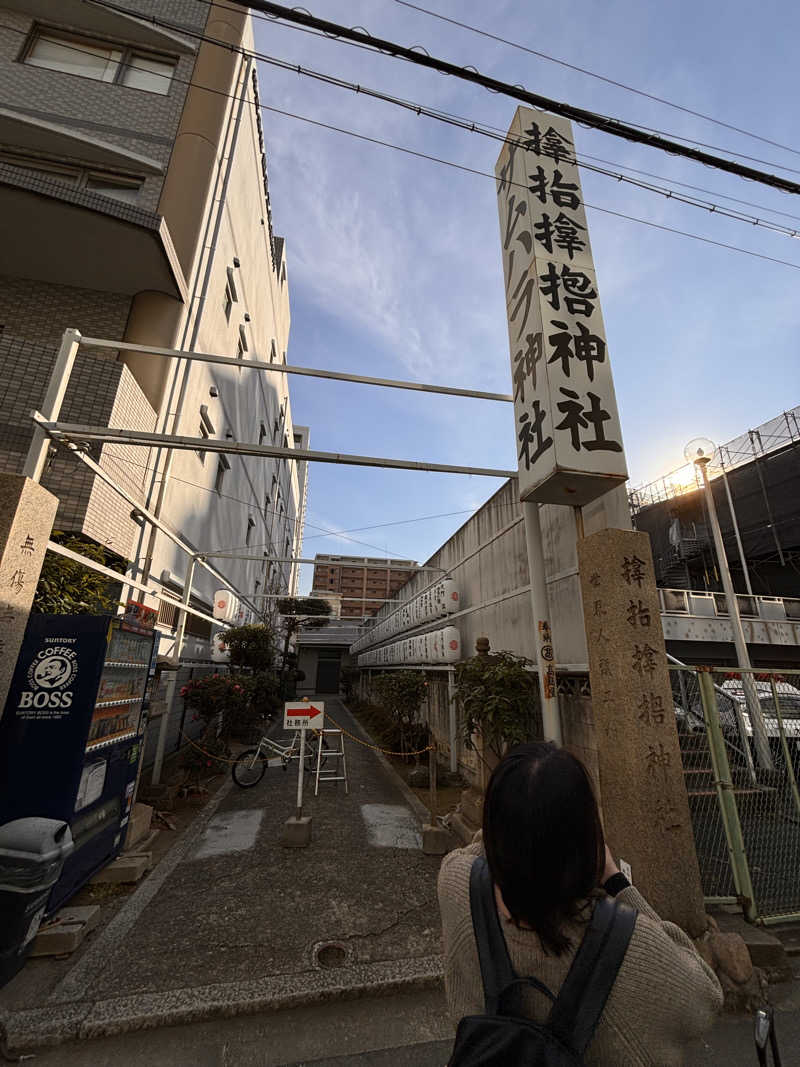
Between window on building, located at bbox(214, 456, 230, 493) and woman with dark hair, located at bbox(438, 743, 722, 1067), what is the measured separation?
14.5 meters

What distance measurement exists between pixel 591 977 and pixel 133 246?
1208cm

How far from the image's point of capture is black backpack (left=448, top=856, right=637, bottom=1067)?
106 centimetres

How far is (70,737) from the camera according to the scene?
15.1 ft

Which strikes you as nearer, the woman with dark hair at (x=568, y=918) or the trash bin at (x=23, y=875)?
the woman with dark hair at (x=568, y=918)

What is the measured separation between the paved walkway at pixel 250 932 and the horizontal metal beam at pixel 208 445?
489cm

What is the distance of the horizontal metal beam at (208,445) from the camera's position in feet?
17.3

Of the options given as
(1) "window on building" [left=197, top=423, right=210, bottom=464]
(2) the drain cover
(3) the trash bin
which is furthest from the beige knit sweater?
(1) "window on building" [left=197, top=423, right=210, bottom=464]

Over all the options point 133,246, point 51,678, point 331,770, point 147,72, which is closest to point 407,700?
point 331,770

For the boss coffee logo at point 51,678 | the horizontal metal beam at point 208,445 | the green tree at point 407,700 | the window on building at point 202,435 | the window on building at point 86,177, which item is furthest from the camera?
the green tree at point 407,700

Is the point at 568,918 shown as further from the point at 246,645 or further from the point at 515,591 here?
the point at 246,645

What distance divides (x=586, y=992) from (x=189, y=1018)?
381cm

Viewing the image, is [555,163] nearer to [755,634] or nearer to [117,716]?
[117,716]

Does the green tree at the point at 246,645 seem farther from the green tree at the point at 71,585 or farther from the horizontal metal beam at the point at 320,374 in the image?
the horizontal metal beam at the point at 320,374

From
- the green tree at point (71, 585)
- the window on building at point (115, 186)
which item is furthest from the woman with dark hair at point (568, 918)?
the window on building at point (115, 186)
